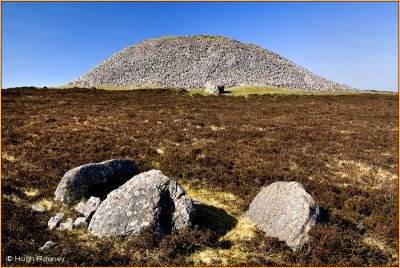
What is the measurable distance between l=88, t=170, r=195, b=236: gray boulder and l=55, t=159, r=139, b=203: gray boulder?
1850mm

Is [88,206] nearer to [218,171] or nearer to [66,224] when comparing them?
[66,224]

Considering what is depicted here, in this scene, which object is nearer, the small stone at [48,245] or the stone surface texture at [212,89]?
the small stone at [48,245]

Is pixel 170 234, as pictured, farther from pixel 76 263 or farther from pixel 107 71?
pixel 107 71

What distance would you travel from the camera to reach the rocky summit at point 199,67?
94.4 metres

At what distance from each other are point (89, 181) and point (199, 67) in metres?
93.6

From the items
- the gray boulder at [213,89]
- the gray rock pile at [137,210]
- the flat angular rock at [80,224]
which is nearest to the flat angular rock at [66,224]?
the gray rock pile at [137,210]

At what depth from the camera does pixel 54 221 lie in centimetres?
1159

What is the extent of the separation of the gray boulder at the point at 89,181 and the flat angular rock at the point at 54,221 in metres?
0.96

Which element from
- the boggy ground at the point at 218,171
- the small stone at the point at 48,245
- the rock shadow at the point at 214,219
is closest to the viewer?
the small stone at the point at 48,245

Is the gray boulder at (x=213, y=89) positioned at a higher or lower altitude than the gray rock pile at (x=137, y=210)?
higher

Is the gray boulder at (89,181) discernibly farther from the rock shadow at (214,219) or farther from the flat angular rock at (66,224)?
the rock shadow at (214,219)

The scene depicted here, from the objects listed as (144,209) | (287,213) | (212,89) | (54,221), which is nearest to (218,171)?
(287,213)

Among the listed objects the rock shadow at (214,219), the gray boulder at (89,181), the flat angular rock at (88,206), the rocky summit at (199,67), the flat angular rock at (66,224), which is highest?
the rocky summit at (199,67)

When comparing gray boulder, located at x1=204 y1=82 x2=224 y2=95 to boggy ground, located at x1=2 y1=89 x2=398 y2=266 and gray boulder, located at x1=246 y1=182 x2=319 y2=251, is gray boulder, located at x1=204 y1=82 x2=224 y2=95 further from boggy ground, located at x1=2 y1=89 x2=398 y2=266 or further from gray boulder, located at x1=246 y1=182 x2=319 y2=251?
gray boulder, located at x1=246 y1=182 x2=319 y2=251
